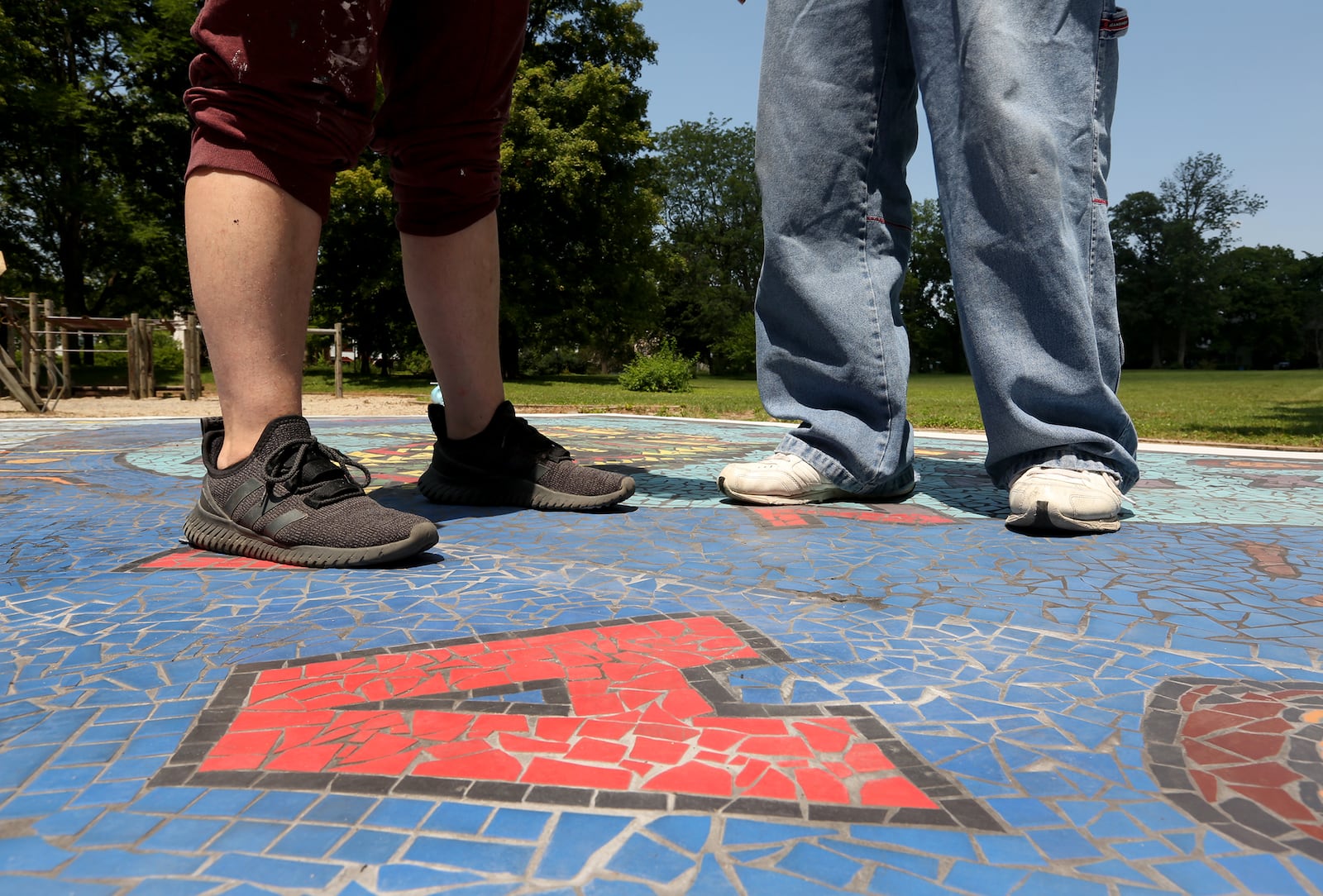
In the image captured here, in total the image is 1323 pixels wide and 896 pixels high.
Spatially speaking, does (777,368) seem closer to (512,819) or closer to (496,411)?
(496,411)

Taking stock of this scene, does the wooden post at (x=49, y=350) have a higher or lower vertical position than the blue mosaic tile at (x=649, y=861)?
higher

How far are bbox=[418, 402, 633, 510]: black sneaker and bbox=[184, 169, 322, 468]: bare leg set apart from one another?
1.65 ft

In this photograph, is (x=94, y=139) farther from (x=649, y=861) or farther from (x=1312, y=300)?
(x=1312, y=300)

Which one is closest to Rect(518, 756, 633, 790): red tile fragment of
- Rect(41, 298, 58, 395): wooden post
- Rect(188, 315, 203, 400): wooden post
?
Rect(41, 298, 58, 395): wooden post

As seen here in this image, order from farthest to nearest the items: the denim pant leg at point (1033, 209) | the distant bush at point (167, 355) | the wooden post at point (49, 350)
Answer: the distant bush at point (167, 355)
the wooden post at point (49, 350)
the denim pant leg at point (1033, 209)

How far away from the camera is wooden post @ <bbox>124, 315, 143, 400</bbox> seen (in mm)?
14120

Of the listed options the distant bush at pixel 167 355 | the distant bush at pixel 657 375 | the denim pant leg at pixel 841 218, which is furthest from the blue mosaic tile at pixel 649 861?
the distant bush at pixel 167 355

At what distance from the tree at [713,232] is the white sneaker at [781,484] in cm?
4092

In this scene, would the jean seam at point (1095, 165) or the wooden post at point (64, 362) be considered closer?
the jean seam at point (1095, 165)

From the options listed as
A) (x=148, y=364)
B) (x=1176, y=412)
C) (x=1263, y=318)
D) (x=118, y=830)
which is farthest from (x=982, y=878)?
(x=1263, y=318)

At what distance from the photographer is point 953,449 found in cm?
371

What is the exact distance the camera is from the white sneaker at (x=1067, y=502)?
5.63ft

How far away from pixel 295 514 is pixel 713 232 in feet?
149

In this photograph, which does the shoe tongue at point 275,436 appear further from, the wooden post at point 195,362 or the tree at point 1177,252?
the tree at point 1177,252
